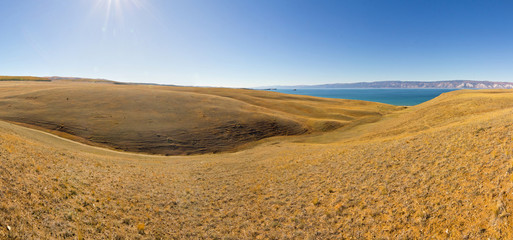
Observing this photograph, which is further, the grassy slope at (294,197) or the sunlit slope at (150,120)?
the sunlit slope at (150,120)

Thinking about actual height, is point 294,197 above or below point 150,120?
below

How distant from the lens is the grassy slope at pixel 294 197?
9.51 meters

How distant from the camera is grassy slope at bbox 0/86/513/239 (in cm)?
951

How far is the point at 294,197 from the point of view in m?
15.6

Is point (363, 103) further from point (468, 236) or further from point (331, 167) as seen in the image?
point (468, 236)

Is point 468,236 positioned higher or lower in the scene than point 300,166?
higher

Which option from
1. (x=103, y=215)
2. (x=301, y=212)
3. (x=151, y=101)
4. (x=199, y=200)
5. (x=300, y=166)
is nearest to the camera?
(x=103, y=215)

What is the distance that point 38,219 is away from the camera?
31.1 ft

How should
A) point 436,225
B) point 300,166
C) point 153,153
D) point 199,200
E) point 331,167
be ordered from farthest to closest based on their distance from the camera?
point 153,153, point 300,166, point 331,167, point 199,200, point 436,225

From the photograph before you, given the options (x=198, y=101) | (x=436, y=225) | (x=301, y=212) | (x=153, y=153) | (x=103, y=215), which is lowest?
(x=153, y=153)

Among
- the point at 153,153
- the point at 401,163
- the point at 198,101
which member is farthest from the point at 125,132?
the point at 401,163

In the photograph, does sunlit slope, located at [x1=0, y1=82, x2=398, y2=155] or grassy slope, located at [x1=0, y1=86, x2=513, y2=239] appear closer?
grassy slope, located at [x1=0, y1=86, x2=513, y2=239]

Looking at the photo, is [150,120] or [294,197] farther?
[150,120]

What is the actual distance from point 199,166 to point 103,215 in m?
14.4
